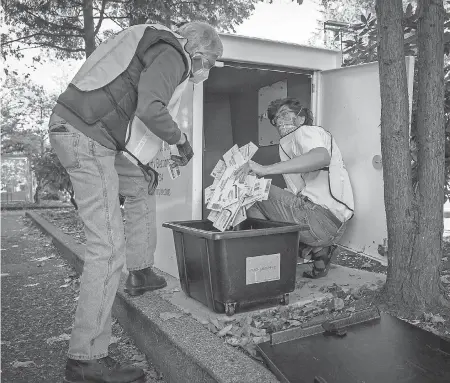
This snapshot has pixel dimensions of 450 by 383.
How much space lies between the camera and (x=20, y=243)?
7.07 meters

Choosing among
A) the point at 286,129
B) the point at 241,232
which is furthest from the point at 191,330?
the point at 286,129

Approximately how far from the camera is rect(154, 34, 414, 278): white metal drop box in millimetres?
3352

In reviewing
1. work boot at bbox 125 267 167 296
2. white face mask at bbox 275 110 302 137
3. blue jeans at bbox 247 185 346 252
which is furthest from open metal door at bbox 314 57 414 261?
work boot at bbox 125 267 167 296

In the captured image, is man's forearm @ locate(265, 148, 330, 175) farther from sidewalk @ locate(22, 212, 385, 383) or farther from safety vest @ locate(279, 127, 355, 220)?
sidewalk @ locate(22, 212, 385, 383)

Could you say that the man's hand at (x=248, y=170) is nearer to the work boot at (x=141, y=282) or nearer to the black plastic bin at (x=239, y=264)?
the black plastic bin at (x=239, y=264)

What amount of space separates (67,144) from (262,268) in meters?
1.30

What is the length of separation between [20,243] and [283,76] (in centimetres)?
496

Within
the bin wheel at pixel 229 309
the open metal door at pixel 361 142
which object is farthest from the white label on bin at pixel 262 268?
the open metal door at pixel 361 142

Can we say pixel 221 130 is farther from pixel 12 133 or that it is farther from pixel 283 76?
pixel 12 133

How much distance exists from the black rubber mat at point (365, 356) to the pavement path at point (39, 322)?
2.31 ft

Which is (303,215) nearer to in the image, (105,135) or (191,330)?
(191,330)

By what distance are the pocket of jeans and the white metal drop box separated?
131cm

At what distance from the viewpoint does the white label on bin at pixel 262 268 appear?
2666mm

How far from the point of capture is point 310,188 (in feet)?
10.9
